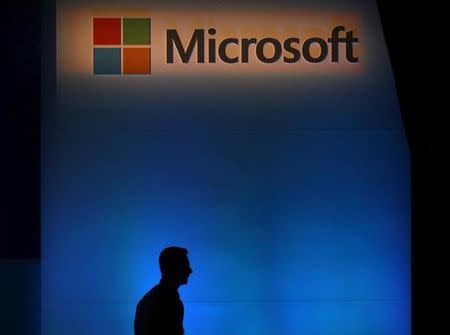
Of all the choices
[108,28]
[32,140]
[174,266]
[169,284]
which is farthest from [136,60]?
[169,284]

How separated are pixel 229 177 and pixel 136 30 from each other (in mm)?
1563

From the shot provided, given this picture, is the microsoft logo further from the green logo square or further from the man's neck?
the man's neck

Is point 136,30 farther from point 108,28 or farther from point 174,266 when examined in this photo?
point 174,266

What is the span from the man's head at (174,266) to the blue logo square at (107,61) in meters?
2.36

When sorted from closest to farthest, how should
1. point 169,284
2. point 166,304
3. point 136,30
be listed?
1. point 166,304
2. point 169,284
3. point 136,30

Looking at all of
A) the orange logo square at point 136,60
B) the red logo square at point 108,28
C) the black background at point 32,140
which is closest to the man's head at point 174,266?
the orange logo square at point 136,60

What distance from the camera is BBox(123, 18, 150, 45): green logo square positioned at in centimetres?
621

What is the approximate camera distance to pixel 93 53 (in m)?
6.23

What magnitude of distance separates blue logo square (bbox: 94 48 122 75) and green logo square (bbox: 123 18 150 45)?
162mm

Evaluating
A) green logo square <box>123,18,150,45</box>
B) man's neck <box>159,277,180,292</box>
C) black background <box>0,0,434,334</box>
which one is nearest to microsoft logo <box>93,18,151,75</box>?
green logo square <box>123,18,150,45</box>

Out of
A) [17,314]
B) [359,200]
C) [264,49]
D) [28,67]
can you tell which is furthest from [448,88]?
[17,314]

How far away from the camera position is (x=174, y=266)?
434cm

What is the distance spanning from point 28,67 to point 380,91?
3224 millimetres

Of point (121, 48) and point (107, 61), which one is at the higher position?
point (121, 48)
